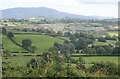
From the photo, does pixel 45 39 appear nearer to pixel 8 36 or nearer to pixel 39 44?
pixel 39 44

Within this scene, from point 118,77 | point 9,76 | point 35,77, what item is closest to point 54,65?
point 35,77

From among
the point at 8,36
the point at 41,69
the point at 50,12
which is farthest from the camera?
the point at 50,12

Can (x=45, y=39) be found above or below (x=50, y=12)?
below

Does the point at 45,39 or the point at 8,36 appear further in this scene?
the point at 45,39

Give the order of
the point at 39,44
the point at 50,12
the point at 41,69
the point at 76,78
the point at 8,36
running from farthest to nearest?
the point at 50,12
the point at 39,44
the point at 8,36
the point at 41,69
the point at 76,78

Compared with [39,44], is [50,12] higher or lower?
higher

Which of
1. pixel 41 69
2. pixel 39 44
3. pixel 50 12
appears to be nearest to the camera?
pixel 41 69

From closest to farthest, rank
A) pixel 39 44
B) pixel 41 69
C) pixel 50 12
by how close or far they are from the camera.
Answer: pixel 41 69 < pixel 39 44 < pixel 50 12

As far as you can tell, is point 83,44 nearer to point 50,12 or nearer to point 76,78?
point 76,78

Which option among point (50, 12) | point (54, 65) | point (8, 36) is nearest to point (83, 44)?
point (8, 36)
